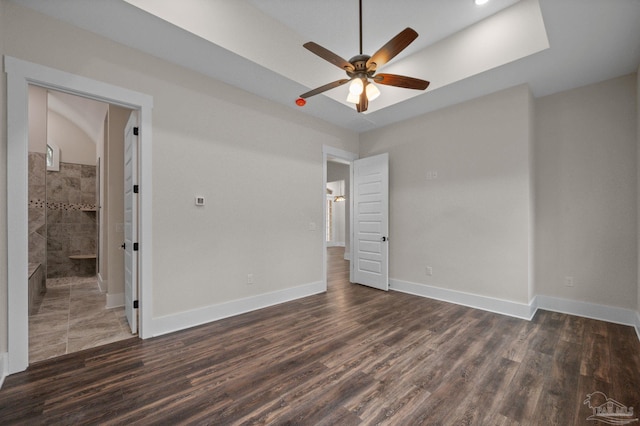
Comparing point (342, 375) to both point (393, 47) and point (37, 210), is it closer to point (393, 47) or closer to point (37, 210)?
point (393, 47)

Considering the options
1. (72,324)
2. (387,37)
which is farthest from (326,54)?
(72,324)

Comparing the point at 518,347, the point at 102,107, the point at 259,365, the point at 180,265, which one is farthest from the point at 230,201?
the point at 518,347

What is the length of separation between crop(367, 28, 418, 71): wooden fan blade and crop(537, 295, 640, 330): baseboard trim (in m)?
3.86

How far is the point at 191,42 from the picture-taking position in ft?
8.69

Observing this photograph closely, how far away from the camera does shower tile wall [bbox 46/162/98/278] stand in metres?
5.86

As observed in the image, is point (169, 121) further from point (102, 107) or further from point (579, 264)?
point (579, 264)

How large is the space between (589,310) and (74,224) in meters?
9.55

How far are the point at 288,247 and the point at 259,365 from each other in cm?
198

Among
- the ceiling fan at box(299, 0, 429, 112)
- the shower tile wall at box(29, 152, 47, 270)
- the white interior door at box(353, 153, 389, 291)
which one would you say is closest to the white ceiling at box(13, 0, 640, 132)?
the ceiling fan at box(299, 0, 429, 112)

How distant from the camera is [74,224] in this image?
609 centimetres

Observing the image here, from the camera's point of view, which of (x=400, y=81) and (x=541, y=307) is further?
(x=541, y=307)

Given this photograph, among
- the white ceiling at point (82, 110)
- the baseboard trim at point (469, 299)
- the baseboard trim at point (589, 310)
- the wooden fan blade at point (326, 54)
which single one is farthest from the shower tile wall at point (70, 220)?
the baseboard trim at point (589, 310)

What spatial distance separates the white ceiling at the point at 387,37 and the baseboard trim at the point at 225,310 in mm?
2865

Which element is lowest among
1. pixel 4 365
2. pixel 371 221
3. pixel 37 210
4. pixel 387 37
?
pixel 4 365
